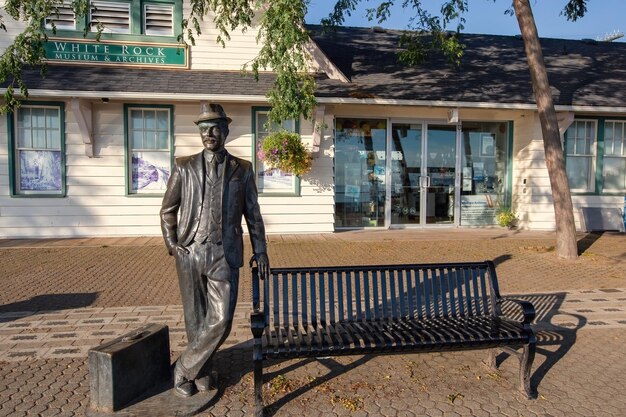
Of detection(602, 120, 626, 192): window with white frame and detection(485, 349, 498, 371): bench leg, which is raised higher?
detection(602, 120, 626, 192): window with white frame

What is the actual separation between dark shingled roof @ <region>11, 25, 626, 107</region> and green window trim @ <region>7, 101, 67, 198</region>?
0.66 meters

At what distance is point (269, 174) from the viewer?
10.9 metres

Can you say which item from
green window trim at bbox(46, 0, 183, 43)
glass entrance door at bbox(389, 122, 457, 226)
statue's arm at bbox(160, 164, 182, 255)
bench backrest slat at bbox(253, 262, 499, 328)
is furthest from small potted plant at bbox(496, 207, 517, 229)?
statue's arm at bbox(160, 164, 182, 255)

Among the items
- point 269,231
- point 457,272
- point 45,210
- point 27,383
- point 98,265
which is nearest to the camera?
point 27,383

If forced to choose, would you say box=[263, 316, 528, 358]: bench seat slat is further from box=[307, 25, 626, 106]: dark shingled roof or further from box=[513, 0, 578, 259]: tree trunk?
box=[307, 25, 626, 106]: dark shingled roof

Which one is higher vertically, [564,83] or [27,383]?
[564,83]

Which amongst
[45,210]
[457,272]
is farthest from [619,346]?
[45,210]

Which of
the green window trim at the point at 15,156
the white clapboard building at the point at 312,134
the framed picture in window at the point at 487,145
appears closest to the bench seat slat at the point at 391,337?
the white clapboard building at the point at 312,134

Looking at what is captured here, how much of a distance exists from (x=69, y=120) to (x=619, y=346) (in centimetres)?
1062

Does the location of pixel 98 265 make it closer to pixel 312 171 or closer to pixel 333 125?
pixel 312 171

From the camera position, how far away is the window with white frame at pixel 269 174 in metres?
10.8

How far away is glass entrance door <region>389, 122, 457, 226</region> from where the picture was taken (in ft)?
39.6

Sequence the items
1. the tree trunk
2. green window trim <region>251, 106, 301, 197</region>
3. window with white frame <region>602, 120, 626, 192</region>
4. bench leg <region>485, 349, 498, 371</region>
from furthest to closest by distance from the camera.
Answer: window with white frame <region>602, 120, 626, 192</region> < green window trim <region>251, 106, 301, 197</region> < the tree trunk < bench leg <region>485, 349, 498, 371</region>

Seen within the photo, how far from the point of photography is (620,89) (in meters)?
11.8
